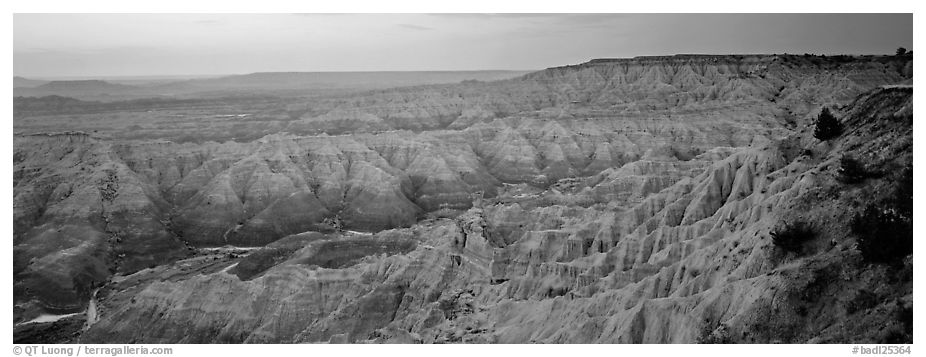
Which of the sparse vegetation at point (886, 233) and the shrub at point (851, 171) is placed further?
the shrub at point (851, 171)

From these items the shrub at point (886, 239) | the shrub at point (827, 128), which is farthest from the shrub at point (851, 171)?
the shrub at point (827, 128)

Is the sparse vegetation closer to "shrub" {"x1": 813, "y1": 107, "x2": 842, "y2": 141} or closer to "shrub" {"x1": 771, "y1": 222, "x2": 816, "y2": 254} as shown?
"shrub" {"x1": 771, "y1": 222, "x2": 816, "y2": 254}

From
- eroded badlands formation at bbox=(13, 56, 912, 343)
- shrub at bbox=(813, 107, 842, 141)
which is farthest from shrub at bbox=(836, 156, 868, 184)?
shrub at bbox=(813, 107, 842, 141)

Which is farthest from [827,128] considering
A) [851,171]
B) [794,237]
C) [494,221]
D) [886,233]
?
[494,221]

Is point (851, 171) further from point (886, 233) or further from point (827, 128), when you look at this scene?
point (827, 128)

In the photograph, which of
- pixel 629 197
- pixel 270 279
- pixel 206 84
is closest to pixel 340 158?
pixel 629 197

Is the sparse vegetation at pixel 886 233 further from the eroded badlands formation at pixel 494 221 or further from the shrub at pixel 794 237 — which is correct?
the shrub at pixel 794 237

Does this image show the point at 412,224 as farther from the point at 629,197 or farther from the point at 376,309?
the point at 376,309
